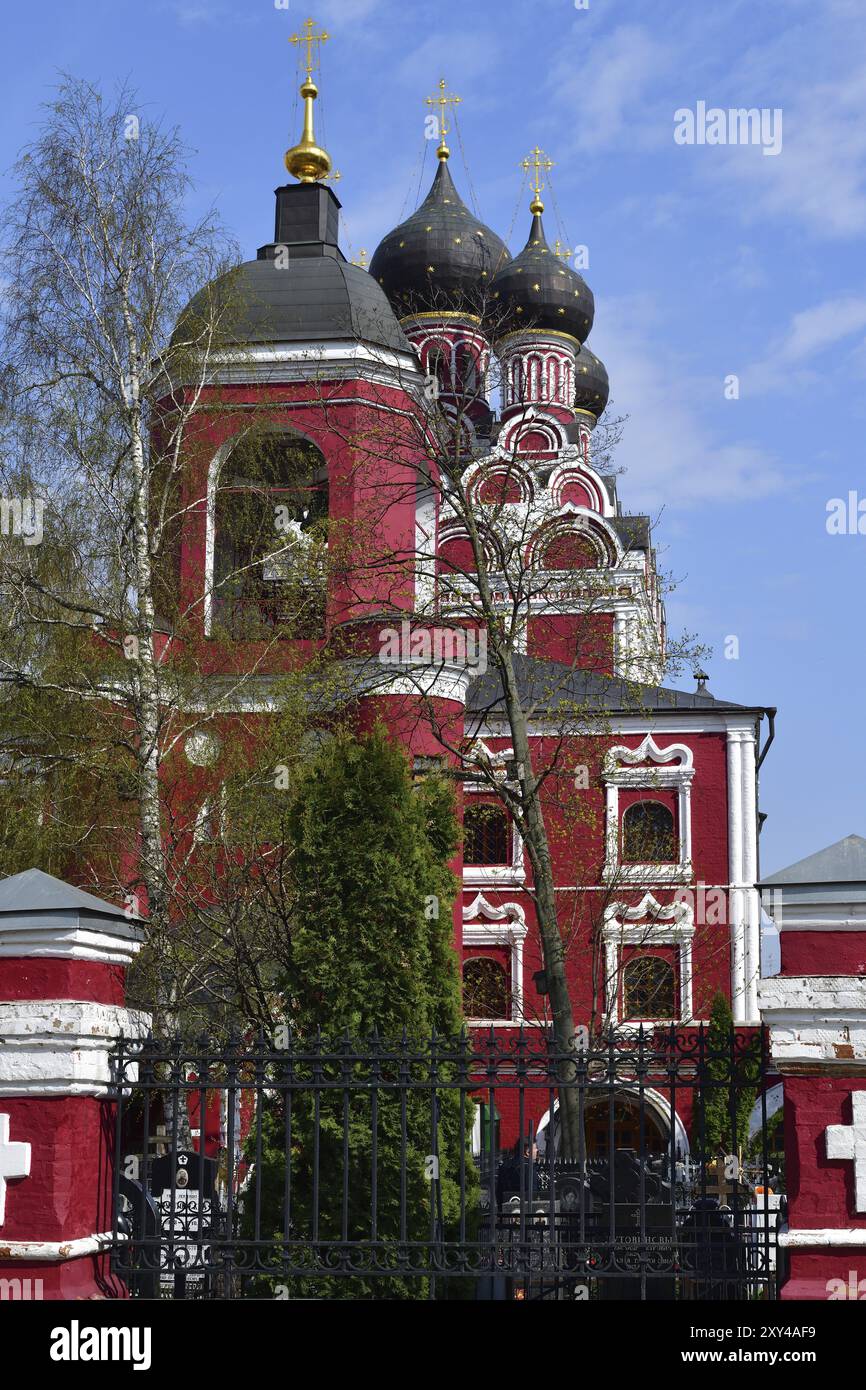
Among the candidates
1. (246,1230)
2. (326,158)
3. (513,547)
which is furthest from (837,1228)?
(326,158)

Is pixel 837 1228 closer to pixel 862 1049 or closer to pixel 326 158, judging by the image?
pixel 862 1049

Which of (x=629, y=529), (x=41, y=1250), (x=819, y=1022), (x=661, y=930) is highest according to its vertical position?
(x=629, y=529)

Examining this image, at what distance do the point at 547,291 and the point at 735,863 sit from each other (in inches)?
680

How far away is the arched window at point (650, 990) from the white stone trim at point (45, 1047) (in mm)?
15472

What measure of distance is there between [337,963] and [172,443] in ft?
22.9

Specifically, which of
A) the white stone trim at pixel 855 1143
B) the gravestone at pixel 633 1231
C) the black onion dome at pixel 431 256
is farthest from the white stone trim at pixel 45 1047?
the black onion dome at pixel 431 256

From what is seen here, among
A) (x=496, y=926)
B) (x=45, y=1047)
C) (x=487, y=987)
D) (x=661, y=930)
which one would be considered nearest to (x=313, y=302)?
(x=496, y=926)

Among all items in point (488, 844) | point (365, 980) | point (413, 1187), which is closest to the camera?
point (413, 1187)

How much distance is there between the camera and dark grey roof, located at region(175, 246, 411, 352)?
16.4 metres

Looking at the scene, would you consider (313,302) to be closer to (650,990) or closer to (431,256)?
(650,990)

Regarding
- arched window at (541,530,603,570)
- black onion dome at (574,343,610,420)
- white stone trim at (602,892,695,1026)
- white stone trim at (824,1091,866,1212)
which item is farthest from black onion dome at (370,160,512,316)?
white stone trim at (824,1091,866,1212)

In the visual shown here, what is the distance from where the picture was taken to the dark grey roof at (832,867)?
5680 millimetres

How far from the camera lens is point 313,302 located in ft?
55.8

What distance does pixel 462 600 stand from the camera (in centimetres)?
1224
